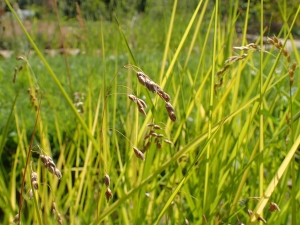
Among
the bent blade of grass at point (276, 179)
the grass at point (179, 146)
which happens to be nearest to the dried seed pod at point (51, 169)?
the grass at point (179, 146)

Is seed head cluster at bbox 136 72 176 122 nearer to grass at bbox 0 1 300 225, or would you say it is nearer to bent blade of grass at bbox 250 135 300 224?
grass at bbox 0 1 300 225

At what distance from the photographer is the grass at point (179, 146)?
88 centimetres

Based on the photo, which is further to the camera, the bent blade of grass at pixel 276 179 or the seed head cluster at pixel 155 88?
the bent blade of grass at pixel 276 179

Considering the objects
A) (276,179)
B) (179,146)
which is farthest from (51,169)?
(179,146)

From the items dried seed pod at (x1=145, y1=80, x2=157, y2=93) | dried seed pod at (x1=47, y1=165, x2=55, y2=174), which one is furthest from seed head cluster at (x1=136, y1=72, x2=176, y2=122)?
dried seed pod at (x1=47, y1=165, x2=55, y2=174)

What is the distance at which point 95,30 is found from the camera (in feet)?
Result: 19.3

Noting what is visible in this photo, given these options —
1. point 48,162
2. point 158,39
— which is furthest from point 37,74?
point 48,162

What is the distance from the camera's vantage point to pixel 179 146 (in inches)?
65.3

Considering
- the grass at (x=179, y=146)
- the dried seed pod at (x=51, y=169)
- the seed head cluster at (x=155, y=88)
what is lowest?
the grass at (x=179, y=146)

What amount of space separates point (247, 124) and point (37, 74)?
273 cm

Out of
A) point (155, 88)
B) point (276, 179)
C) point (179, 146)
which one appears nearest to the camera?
point (155, 88)

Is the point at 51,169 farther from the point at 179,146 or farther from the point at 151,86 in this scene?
the point at 179,146

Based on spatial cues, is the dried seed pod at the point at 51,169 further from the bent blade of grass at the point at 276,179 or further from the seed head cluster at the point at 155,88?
the bent blade of grass at the point at 276,179

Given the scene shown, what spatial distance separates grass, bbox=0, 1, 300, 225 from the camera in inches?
34.5
